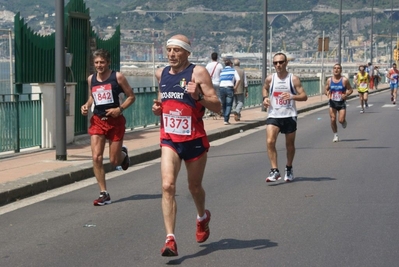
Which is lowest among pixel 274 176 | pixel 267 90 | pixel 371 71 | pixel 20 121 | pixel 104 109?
pixel 274 176

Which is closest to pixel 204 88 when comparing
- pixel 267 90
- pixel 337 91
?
pixel 267 90

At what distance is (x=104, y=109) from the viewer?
37.8ft

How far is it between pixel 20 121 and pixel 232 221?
735 centimetres

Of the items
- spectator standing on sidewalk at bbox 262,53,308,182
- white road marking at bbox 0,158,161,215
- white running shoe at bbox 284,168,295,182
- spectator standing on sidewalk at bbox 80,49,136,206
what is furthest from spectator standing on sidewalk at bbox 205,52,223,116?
spectator standing on sidewalk at bbox 80,49,136,206

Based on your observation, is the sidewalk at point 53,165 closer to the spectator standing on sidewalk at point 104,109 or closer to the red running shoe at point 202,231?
the spectator standing on sidewalk at point 104,109

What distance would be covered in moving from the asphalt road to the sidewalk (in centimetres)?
21

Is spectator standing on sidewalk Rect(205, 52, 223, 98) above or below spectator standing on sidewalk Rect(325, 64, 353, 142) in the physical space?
above

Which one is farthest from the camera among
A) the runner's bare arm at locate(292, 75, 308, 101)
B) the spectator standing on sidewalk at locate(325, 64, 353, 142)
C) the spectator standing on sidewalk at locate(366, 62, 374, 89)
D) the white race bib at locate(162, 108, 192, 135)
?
the spectator standing on sidewalk at locate(366, 62, 374, 89)

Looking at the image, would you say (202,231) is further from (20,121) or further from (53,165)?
(20,121)

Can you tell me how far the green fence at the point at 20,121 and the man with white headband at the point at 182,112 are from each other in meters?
7.87

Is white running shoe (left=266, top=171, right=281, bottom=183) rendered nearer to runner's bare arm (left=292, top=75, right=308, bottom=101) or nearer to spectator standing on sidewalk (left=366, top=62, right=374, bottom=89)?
runner's bare arm (left=292, top=75, right=308, bottom=101)

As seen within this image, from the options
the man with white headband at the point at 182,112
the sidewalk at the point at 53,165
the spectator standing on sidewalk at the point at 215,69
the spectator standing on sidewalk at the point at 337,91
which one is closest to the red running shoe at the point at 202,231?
the man with white headband at the point at 182,112

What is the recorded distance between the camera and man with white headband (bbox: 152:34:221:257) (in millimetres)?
8125

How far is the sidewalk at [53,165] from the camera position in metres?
11.9
